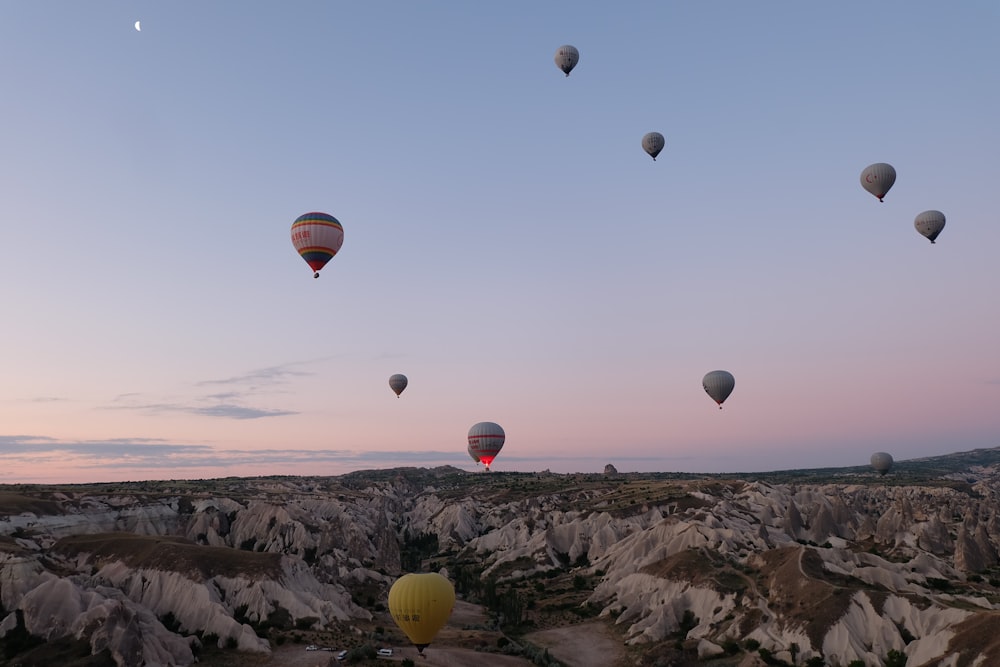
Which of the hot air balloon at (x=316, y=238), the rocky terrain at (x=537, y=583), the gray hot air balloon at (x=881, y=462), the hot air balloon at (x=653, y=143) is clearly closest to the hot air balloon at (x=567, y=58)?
the hot air balloon at (x=653, y=143)

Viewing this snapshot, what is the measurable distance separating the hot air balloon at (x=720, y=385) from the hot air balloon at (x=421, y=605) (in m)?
56.2

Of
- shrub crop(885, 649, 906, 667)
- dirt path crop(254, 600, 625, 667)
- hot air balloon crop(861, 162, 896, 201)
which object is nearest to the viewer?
shrub crop(885, 649, 906, 667)

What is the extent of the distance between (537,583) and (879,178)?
2852 inches

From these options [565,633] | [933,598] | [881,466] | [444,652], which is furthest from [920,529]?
[881,466]

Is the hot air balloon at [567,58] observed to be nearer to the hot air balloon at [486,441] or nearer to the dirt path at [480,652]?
the hot air balloon at [486,441]

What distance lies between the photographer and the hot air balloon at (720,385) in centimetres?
8962

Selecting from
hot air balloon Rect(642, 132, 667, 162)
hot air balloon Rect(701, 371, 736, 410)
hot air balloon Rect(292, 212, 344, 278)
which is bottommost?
hot air balloon Rect(701, 371, 736, 410)

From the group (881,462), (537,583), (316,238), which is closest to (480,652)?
(537,583)

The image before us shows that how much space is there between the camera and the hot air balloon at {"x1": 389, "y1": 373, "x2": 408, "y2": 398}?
109562 mm

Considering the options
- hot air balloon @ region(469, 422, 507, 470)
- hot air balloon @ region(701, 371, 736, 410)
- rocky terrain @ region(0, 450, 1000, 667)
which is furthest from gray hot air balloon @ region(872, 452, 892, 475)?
hot air balloon @ region(469, 422, 507, 470)

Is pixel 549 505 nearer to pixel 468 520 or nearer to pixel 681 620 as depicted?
pixel 468 520

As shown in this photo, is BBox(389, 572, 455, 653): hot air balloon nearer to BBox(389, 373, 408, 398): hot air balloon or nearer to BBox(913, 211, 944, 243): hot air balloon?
BBox(389, 373, 408, 398): hot air balloon

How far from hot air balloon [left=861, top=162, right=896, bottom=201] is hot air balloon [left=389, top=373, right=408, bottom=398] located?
75.5 metres

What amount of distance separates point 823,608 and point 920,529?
163ft
